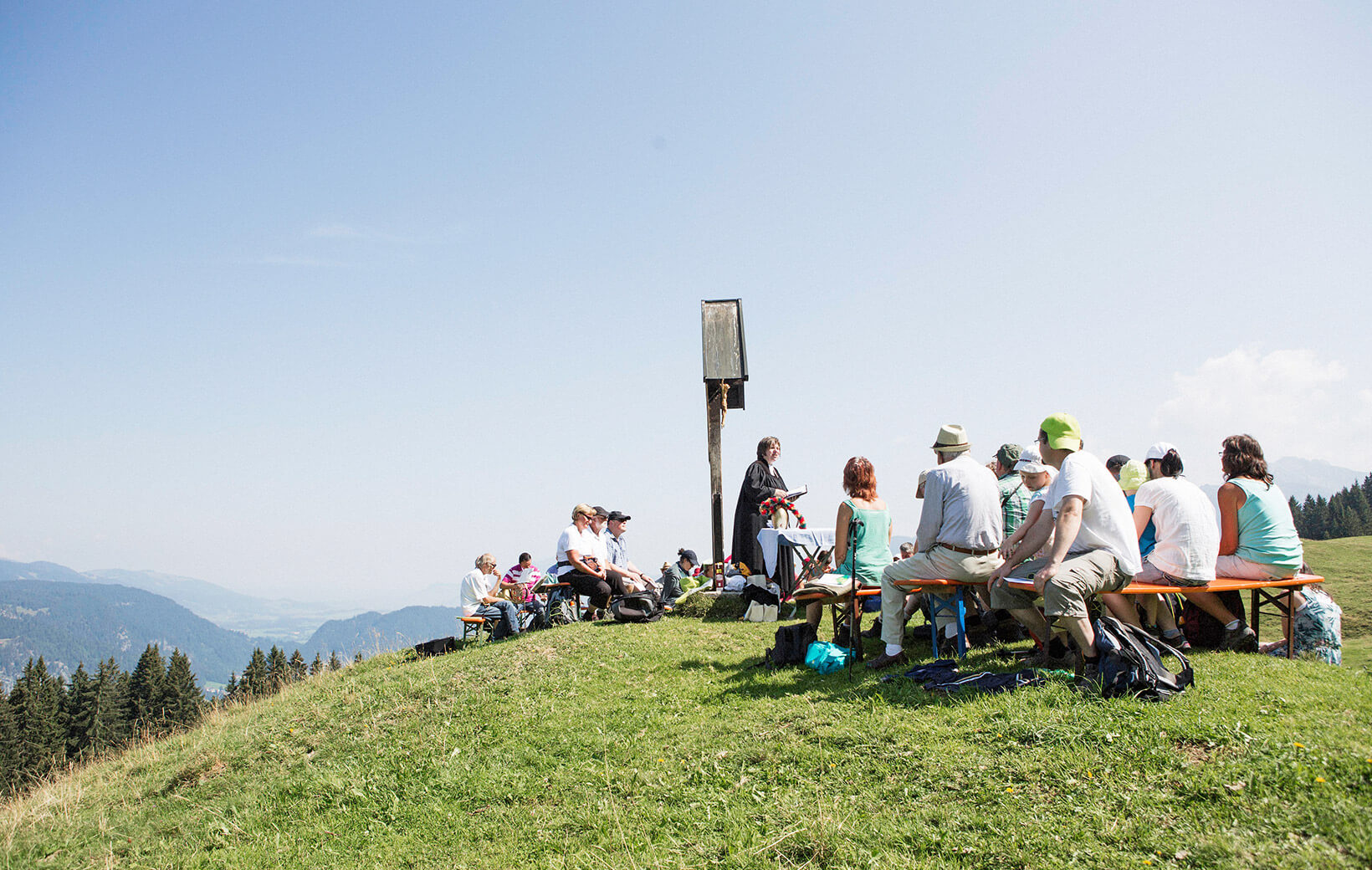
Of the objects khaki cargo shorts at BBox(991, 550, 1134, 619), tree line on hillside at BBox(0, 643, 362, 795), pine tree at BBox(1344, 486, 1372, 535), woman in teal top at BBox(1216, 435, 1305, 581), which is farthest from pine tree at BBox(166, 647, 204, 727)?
pine tree at BBox(1344, 486, 1372, 535)

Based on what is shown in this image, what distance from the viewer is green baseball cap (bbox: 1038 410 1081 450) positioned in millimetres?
6102

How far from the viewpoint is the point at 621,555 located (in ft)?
45.2

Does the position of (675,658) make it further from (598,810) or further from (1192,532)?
(1192,532)

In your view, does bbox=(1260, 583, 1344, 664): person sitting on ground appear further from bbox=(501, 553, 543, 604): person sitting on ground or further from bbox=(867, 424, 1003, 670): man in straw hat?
bbox=(501, 553, 543, 604): person sitting on ground

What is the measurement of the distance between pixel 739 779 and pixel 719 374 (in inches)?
401

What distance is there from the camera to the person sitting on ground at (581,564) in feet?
39.0

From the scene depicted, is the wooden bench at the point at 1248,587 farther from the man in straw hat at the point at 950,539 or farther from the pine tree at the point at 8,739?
the pine tree at the point at 8,739

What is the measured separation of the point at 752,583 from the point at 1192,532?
19.3ft

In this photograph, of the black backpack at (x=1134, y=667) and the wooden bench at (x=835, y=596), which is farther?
the wooden bench at (x=835, y=596)

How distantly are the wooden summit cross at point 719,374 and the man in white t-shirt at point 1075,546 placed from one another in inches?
307

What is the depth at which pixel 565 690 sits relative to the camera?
8.23 metres

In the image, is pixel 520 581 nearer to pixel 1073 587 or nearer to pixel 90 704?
pixel 1073 587

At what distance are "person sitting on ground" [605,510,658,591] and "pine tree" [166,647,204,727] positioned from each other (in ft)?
201

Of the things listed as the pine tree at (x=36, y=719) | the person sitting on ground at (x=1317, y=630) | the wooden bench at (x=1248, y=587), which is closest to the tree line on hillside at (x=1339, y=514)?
the person sitting on ground at (x=1317, y=630)
